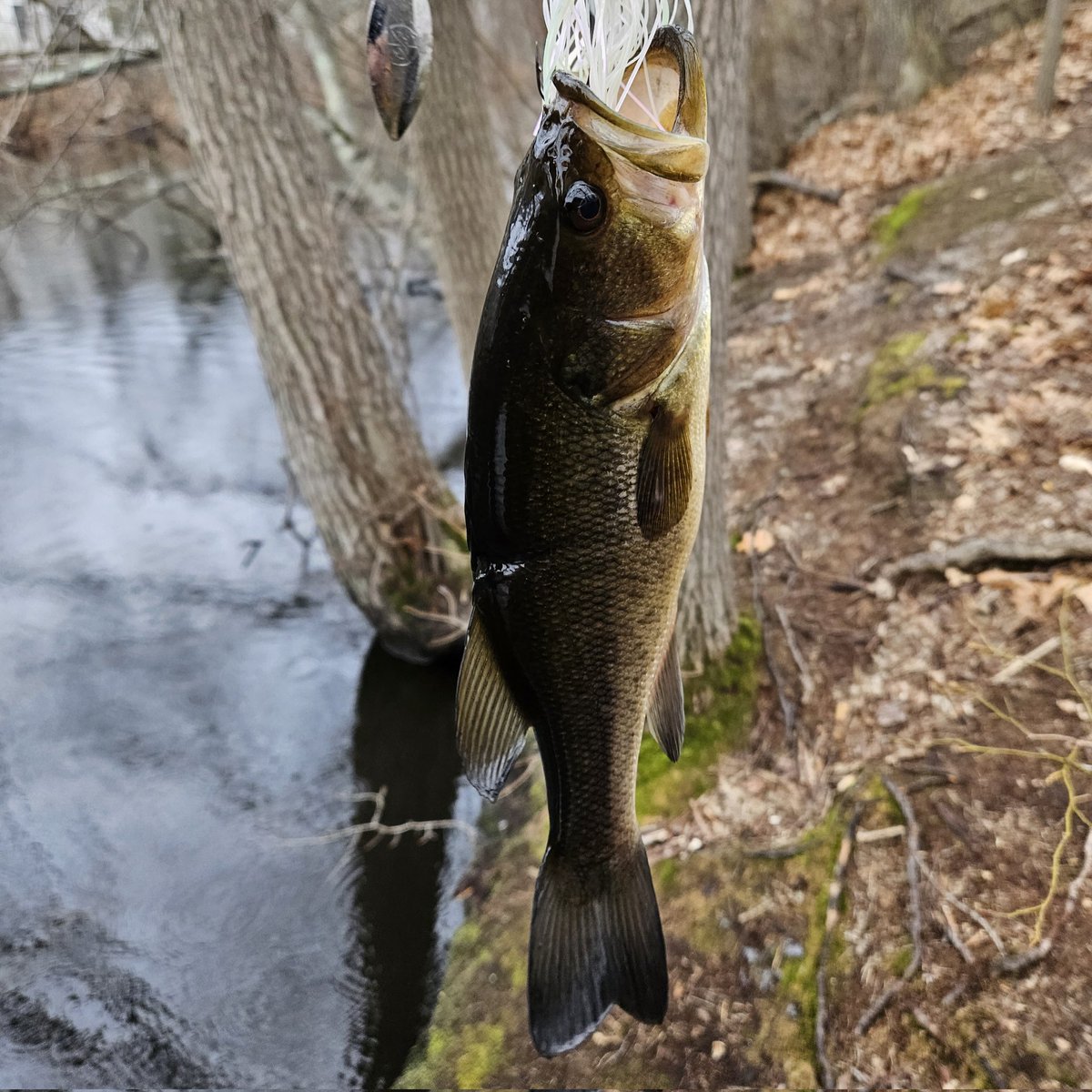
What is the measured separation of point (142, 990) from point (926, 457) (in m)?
4.86

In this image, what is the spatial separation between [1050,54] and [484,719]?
7698 millimetres

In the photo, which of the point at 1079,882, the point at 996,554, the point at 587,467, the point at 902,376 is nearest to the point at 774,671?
the point at 996,554

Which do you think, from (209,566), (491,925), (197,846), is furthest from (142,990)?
(209,566)

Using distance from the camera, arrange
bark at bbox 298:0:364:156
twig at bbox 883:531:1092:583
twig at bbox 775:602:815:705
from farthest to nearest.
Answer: bark at bbox 298:0:364:156, twig at bbox 775:602:815:705, twig at bbox 883:531:1092:583

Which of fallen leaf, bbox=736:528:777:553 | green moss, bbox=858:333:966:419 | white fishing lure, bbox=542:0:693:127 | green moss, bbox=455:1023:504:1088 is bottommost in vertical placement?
green moss, bbox=455:1023:504:1088

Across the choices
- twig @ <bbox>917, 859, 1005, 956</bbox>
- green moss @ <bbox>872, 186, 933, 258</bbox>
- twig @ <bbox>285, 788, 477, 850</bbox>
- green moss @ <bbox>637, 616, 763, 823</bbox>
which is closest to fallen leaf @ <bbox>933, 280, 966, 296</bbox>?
green moss @ <bbox>872, 186, 933, 258</bbox>

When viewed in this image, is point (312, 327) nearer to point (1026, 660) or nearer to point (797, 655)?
point (797, 655)

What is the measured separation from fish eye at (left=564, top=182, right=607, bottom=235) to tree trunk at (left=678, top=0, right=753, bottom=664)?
1.40 metres

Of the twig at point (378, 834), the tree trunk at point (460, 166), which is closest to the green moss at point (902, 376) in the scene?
the tree trunk at point (460, 166)

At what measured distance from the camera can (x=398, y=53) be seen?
1303mm

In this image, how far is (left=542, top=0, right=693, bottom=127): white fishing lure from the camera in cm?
105

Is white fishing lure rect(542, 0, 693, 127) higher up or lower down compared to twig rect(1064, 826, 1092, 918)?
higher up

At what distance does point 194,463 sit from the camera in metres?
8.82

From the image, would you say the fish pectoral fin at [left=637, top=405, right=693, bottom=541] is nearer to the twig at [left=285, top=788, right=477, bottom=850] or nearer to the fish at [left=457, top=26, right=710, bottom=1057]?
the fish at [left=457, top=26, right=710, bottom=1057]
